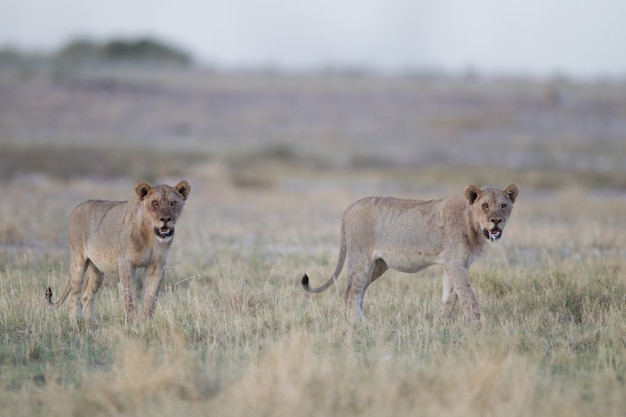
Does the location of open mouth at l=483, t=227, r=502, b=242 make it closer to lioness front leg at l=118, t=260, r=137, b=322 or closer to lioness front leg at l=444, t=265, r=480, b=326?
lioness front leg at l=444, t=265, r=480, b=326

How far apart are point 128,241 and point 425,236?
2.93 metres

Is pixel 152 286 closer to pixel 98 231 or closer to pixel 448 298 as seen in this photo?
A: pixel 98 231

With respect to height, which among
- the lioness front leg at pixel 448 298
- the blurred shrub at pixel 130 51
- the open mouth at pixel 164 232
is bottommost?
the lioness front leg at pixel 448 298

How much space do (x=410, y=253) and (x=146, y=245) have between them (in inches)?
103

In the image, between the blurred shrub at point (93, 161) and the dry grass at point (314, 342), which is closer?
the dry grass at point (314, 342)

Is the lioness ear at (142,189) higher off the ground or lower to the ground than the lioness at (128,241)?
higher

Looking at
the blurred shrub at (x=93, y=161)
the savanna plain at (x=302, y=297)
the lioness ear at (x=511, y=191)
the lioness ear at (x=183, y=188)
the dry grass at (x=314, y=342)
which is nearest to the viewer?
the dry grass at (x=314, y=342)

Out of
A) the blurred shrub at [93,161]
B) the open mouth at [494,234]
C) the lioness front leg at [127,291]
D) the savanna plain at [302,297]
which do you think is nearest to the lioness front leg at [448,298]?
the savanna plain at [302,297]

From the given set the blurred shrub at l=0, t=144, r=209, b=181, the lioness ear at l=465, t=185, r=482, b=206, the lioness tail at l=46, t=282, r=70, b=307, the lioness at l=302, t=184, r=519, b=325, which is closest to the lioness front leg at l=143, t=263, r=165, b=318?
the lioness tail at l=46, t=282, r=70, b=307

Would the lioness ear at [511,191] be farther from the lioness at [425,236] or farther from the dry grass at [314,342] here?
the dry grass at [314,342]

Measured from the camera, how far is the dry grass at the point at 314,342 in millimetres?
5965

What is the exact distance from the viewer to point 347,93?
1847 inches

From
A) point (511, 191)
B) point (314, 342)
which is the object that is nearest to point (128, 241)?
point (314, 342)

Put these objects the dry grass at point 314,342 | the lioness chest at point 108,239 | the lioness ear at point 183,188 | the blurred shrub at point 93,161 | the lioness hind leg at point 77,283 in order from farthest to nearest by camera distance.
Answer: the blurred shrub at point 93,161 → the lioness hind leg at point 77,283 → the lioness ear at point 183,188 → the lioness chest at point 108,239 → the dry grass at point 314,342
